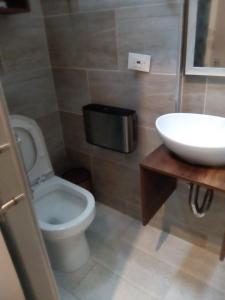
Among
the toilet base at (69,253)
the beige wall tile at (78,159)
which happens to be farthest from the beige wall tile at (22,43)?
the toilet base at (69,253)

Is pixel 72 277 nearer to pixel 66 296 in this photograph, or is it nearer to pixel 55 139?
pixel 66 296

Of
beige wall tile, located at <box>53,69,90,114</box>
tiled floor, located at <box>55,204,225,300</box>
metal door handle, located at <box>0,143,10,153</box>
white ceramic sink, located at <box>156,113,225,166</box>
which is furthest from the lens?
beige wall tile, located at <box>53,69,90,114</box>

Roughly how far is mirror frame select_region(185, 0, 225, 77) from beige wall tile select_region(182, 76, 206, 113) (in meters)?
0.04

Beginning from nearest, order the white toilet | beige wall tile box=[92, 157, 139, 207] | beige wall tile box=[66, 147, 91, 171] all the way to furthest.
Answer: the white toilet
beige wall tile box=[92, 157, 139, 207]
beige wall tile box=[66, 147, 91, 171]

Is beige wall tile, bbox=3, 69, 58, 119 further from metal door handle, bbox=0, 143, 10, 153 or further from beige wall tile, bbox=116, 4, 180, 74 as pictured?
metal door handle, bbox=0, 143, 10, 153

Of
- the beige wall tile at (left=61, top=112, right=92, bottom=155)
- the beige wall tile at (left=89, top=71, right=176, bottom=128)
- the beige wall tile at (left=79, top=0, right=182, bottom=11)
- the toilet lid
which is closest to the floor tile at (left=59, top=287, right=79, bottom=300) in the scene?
the toilet lid

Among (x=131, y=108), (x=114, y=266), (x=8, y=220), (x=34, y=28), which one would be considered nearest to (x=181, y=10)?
(x=131, y=108)

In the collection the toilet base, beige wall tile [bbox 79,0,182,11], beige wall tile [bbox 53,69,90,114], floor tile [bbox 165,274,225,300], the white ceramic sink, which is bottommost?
floor tile [bbox 165,274,225,300]

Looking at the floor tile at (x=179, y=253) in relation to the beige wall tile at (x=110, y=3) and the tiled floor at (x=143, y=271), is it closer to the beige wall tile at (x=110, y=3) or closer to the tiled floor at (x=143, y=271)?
the tiled floor at (x=143, y=271)

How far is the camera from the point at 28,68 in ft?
5.69

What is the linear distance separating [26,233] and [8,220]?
0.10 meters

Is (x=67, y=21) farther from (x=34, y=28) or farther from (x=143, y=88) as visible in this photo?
(x=143, y=88)

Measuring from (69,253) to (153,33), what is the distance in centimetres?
143

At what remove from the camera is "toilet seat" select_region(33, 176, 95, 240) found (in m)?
1.38
